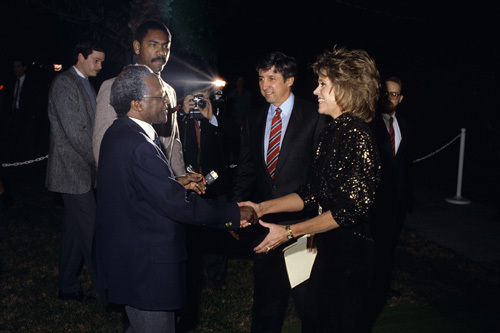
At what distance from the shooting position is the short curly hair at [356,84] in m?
2.66

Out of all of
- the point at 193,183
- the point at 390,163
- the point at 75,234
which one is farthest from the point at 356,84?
the point at 75,234

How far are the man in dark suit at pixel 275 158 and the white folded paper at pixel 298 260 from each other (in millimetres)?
616

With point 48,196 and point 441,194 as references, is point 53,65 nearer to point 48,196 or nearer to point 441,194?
point 48,196

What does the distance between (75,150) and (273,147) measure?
1900 mm

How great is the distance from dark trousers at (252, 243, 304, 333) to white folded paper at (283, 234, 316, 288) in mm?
598

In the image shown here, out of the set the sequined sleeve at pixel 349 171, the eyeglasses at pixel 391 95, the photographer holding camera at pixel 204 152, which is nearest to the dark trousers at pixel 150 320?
the sequined sleeve at pixel 349 171

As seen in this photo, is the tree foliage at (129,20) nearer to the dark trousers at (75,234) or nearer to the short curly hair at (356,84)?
the dark trousers at (75,234)

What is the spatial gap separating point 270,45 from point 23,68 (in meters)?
7.44

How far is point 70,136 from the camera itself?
13.4ft

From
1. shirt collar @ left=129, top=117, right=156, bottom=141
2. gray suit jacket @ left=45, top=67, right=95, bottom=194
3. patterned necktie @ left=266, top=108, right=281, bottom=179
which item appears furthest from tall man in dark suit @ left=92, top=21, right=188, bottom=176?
shirt collar @ left=129, top=117, right=156, bottom=141

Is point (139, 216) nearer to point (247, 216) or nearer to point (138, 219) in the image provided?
point (138, 219)

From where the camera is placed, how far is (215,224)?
272 cm

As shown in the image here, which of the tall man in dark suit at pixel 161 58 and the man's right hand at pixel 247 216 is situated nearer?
the man's right hand at pixel 247 216

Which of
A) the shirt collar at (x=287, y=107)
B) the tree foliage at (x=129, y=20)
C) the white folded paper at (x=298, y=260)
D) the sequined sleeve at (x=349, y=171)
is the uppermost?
the tree foliage at (x=129, y=20)
